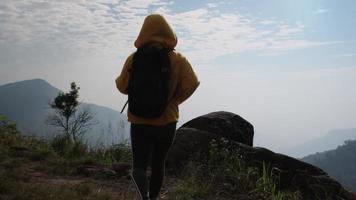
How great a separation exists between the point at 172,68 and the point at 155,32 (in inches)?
14.7

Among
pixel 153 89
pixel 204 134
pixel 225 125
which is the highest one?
pixel 153 89

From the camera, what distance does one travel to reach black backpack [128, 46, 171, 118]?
12.1 ft

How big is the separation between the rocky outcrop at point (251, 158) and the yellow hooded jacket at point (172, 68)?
3.60 meters

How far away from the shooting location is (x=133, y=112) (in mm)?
3779

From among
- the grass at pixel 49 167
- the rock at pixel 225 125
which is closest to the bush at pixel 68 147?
the grass at pixel 49 167

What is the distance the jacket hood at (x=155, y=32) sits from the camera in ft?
12.7

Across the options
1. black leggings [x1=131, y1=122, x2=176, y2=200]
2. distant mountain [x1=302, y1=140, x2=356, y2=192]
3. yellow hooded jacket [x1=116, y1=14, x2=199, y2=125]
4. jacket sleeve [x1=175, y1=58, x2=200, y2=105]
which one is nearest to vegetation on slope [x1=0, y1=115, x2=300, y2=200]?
black leggings [x1=131, y1=122, x2=176, y2=200]

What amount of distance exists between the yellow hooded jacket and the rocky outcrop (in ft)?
11.8

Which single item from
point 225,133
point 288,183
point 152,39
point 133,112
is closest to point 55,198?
point 133,112

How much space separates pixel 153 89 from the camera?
12.1ft

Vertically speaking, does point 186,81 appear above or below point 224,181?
above

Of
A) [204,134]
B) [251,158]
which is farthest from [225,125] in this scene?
[251,158]

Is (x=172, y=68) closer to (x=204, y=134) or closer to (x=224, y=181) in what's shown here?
(x=224, y=181)

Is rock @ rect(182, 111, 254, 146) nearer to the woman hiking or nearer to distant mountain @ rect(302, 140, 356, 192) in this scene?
the woman hiking
